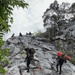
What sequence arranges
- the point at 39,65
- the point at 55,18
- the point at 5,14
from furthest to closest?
the point at 55,18 → the point at 39,65 → the point at 5,14

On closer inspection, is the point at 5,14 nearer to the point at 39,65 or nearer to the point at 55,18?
the point at 39,65

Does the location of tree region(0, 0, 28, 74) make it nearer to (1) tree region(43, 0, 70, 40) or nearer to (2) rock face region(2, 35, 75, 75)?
(2) rock face region(2, 35, 75, 75)

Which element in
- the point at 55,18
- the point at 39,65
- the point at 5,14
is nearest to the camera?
the point at 5,14

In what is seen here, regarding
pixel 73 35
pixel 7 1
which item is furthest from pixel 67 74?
pixel 73 35

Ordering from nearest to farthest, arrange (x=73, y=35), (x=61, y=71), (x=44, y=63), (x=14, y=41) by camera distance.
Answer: (x=61, y=71) < (x=44, y=63) < (x=14, y=41) < (x=73, y=35)

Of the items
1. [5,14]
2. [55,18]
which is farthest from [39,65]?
[55,18]

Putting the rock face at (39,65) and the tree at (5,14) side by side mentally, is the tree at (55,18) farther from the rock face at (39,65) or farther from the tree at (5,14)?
the tree at (5,14)

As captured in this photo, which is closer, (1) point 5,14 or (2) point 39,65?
(1) point 5,14

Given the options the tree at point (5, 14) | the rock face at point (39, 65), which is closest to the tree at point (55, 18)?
the rock face at point (39, 65)

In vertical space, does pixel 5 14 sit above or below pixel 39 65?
above

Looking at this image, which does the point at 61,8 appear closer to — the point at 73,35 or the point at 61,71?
the point at 73,35

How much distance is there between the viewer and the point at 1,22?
22.9ft

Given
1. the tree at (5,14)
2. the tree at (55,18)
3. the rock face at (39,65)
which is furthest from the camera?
the tree at (55,18)

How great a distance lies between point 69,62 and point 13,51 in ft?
29.9
